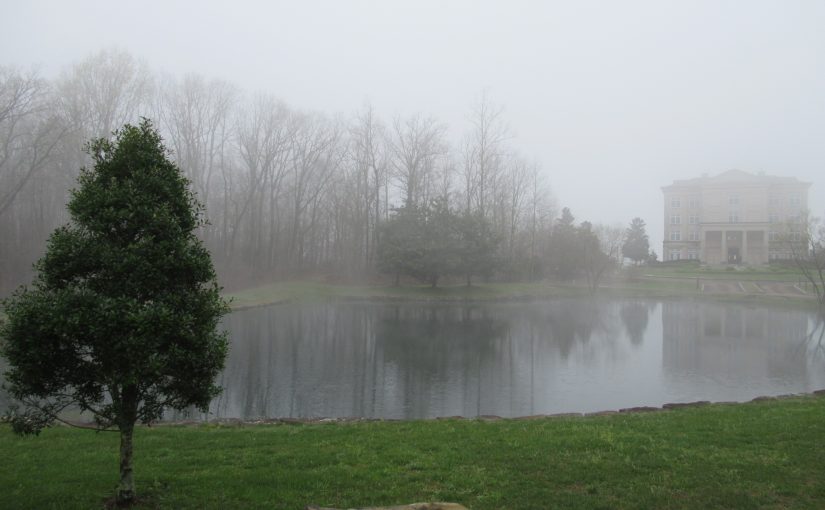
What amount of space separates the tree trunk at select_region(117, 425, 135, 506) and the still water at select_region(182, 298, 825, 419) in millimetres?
6304

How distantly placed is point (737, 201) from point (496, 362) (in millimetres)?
71088

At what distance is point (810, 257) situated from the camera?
137 ft

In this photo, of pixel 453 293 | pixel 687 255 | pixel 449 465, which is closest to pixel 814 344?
pixel 449 465

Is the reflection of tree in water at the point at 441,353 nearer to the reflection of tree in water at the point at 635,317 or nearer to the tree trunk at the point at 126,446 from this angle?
the reflection of tree in water at the point at 635,317

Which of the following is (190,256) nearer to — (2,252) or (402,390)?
(402,390)

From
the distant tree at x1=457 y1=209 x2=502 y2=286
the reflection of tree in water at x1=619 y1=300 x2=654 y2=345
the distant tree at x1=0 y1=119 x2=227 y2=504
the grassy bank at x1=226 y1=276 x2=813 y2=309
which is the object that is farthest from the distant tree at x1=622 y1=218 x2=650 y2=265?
the distant tree at x1=0 y1=119 x2=227 y2=504

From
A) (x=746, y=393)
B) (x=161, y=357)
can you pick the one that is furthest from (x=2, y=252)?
(x=746, y=393)

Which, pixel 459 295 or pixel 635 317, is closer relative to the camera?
pixel 635 317

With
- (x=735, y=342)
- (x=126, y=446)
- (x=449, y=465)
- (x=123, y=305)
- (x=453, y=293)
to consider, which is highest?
(x=123, y=305)

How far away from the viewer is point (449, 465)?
601 centimetres

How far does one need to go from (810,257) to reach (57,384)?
50228mm

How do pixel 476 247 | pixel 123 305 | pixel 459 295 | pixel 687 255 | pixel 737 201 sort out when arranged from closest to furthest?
pixel 123 305 → pixel 459 295 → pixel 476 247 → pixel 737 201 → pixel 687 255

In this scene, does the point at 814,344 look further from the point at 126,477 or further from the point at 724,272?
the point at 724,272

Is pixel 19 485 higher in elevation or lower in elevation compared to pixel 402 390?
higher
